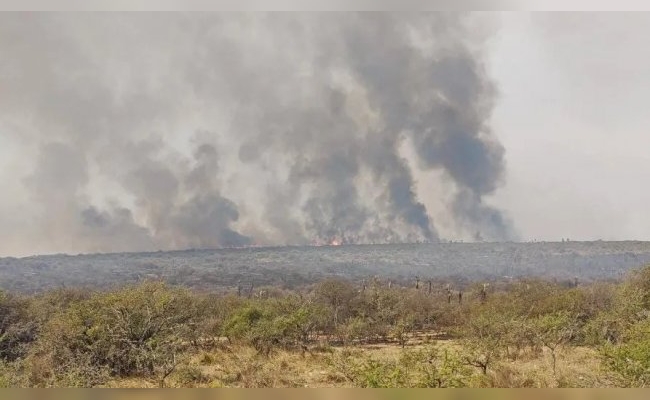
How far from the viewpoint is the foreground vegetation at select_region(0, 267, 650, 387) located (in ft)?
43.5

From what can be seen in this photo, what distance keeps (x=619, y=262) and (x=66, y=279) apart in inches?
3208

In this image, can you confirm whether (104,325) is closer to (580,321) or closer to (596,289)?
(580,321)

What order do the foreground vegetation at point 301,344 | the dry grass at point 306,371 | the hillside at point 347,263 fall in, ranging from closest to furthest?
the foreground vegetation at point 301,344 → the dry grass at point 306,371 → the hillside at point 347,263

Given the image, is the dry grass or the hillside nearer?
the dry grass

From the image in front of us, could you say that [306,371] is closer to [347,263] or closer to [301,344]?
[301,344]

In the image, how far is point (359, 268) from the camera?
95.2 meters

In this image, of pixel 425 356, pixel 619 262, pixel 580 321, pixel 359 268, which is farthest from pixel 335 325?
pixel 619 262

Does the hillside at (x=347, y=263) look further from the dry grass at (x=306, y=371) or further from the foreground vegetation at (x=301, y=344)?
the dry grass at (x=306, y=371)

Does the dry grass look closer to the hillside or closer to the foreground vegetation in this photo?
the foreground vegetation

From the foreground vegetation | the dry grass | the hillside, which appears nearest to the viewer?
the foreground vegetation

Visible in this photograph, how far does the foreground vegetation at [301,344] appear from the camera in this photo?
43.5ft

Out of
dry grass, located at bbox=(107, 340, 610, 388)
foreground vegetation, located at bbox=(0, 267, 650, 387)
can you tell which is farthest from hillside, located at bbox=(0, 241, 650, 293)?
dry grass, located at bbox=(107, 340, 610, 388)

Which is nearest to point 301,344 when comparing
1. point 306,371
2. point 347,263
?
point 306,371

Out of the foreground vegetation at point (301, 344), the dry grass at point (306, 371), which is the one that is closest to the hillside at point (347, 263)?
the foreground vegetation at point (301, 344)
